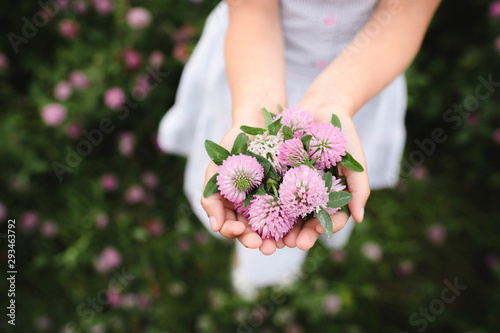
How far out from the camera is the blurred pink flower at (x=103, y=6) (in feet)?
4.45

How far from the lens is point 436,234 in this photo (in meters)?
1.60

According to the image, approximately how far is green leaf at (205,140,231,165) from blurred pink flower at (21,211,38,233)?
3.58 feet

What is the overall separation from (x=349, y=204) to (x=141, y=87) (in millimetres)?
939

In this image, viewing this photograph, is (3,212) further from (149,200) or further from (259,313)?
(259,313)

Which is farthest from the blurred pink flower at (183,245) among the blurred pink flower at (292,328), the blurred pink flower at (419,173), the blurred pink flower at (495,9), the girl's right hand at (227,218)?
the blurred pink flower at (495,9)

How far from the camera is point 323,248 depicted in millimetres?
1506

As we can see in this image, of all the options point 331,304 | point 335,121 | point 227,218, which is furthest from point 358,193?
point 331,304

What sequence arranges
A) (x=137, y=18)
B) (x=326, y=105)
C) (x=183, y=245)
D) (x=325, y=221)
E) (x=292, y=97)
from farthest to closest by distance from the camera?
(x=183, y=245) < (x=137, y=18) < (x=292, y=97) < (x=326, y=105) < (x=325, y=221)

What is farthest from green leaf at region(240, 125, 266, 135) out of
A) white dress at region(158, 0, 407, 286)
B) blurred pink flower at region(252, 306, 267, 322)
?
blurred pink flower at region(252, 306, 267, 322)


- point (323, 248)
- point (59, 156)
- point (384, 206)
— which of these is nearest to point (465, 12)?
point (384, 206)

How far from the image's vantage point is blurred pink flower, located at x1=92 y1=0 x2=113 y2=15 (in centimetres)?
136

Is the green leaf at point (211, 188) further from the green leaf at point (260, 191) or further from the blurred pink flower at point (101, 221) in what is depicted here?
the blurred pink flower at point (101, 221)

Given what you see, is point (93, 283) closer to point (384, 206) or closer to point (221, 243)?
point (221, 243)

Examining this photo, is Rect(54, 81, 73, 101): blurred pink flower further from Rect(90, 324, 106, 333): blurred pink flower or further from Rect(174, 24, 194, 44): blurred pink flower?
Rect(90, 324, 106, 333): blurred pink flower
